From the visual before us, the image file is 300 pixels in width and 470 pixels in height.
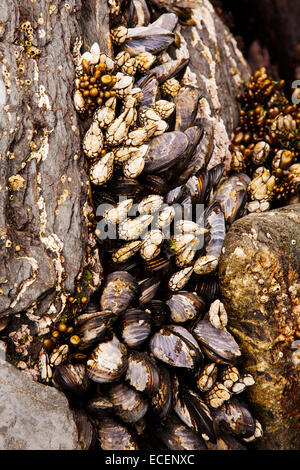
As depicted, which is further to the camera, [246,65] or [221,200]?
[246,65]

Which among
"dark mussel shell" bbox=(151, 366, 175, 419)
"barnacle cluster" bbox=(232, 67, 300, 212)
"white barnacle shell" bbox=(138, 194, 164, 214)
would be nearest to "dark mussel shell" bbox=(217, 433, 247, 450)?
"dark mussel shell" bbox=(151, 366, 175, 419)

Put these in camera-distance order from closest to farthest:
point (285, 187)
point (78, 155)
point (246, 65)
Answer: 1. point (78, 155)
2. point (285, 187)
3. point (246, 65)

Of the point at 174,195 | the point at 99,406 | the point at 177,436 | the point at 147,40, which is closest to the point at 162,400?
the point at 177,436

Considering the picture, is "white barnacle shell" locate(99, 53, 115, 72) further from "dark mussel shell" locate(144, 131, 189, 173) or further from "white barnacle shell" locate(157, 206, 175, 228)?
"white barnacle shell" locate(157, 206, 175, 228)

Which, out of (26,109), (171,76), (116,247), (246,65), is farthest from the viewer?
(246,65)

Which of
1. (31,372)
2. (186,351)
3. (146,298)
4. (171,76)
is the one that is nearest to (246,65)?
(171,76)

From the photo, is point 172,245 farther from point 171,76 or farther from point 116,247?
point 171,76

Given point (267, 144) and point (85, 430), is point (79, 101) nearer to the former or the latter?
point (267, 144)
